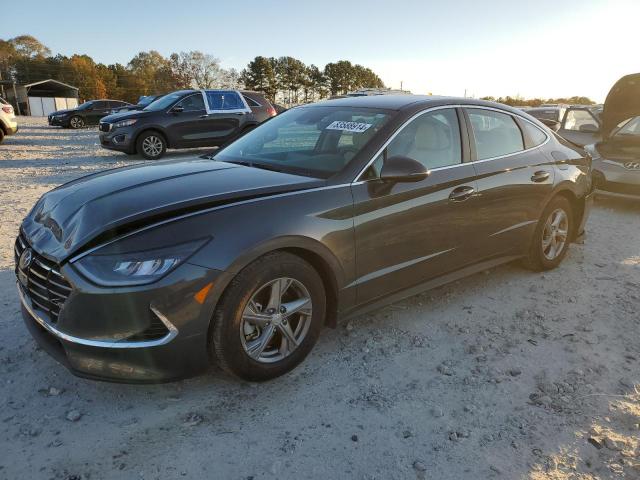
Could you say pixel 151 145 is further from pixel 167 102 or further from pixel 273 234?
pixel 273 234

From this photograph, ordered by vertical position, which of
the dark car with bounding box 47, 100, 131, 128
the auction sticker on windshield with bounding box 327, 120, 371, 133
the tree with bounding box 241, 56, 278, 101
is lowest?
the auction sticker on windshield with bounding box 327, 120, 371, 133

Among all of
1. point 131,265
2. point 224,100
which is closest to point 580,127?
point 224,100

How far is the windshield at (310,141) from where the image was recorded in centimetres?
321

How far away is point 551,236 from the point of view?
4.64 meters

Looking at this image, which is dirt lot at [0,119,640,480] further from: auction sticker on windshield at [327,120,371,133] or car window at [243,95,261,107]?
car window at [243,95,261,107]

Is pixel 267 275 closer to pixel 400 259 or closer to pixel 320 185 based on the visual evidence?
pixel 320 185

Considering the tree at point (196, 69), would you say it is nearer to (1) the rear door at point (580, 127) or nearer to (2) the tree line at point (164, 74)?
(2) the tree line at point (164, 74)

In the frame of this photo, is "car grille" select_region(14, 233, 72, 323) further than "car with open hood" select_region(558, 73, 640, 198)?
No

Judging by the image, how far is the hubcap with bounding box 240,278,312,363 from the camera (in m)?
2.66

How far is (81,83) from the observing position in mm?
68312

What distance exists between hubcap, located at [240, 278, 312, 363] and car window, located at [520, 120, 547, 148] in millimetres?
2792

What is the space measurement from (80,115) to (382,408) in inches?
1057

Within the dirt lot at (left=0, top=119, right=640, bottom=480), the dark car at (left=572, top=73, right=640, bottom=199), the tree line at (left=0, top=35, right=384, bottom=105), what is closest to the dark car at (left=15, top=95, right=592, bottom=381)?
the dirt lot at (left=0, top=119, right=640, bottom=480)

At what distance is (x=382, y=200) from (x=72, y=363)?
1970 mm
